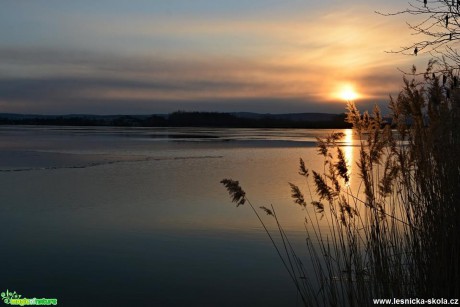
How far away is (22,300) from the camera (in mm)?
5512

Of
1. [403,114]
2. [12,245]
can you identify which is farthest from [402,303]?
[12,245]

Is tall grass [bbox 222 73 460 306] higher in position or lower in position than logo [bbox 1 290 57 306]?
higher

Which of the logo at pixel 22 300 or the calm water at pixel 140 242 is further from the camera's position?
the calm water at pixel 140 242

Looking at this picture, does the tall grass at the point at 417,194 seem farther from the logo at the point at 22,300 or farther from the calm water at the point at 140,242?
the logo at the point at 22,300

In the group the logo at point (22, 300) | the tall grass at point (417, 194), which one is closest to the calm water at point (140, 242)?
the logo at point (22, 300)

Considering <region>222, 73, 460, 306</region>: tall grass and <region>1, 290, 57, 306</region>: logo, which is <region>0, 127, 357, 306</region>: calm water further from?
<region>222, 73, 460, 306</region>: tall grass

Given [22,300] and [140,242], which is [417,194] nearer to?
[22,300]

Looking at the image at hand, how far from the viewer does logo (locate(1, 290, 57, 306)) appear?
5.45 metres

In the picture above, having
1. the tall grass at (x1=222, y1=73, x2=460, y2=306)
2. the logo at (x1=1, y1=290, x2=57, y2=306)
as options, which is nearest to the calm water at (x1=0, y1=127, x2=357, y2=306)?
the logo at (x1=1, y1=290, x2=57, y2=306)

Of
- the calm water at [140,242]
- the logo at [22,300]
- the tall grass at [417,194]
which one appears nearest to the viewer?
the tall grass at [417,194]

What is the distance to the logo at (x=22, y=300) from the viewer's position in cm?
545

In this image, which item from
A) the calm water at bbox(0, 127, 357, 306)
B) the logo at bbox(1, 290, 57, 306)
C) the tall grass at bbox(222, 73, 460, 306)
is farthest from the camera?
the calm water at bbox(0, 127, 357, 306)

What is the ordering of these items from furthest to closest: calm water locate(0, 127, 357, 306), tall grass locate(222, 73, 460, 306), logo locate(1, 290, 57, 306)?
calm water locate(0, 127, 357, 306), logo locate(1, 290, 57, 306), tall grass locate(222, 73, 460, 306)

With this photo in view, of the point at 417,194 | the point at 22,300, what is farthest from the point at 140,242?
the point at 417,194
